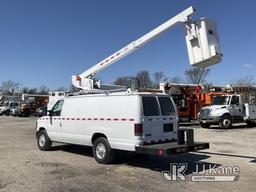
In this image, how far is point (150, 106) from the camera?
10.2 meters

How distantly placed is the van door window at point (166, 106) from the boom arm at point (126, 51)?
4032mm

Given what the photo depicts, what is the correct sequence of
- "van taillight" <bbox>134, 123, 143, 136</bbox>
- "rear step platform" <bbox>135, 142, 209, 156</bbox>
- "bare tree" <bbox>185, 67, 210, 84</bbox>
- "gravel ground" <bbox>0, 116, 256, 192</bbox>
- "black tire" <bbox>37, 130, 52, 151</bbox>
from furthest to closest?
"bare tree" <bbox>185, 67, 210, 84</bbox> → "black tire" <bbox>37, 130, 52, 151</bbox> → "van taillight" <bbox>134, 123, 143, 136</bbox> → "rear step platform" <bbox>135, 142, 209, 156</bbox> → "gravel ground" <bbox>0, 116, 256, 192</bbox>

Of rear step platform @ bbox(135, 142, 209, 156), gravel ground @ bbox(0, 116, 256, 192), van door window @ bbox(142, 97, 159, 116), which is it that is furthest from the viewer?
van door window @ bbox(142, 97, 159, 116)

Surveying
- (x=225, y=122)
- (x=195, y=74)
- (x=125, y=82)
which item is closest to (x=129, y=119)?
(x=125, y=82)

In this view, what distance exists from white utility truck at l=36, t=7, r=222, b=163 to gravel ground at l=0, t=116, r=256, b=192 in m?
0.61

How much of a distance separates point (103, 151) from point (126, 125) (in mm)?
1310

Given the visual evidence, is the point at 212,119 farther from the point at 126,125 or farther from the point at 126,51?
the point at 126,125

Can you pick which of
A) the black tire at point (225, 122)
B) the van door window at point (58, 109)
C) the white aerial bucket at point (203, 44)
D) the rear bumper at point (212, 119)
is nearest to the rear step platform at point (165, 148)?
the white aerial bucket at point (203, 44)

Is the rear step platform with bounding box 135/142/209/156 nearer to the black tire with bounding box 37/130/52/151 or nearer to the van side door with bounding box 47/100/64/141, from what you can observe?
the van side door with bounding box 47/100/64/141

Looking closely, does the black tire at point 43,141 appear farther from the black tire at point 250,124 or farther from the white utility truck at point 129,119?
the black tire at point 250,124

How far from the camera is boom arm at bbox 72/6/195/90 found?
1397cm

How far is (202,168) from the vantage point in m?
10.1

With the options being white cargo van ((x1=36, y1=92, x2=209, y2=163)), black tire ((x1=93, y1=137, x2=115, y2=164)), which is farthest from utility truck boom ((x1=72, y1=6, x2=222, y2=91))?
black tire ((x1=93, y1=137, x2=115, y2=164))

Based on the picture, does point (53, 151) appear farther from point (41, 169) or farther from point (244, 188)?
point (244, 188)
